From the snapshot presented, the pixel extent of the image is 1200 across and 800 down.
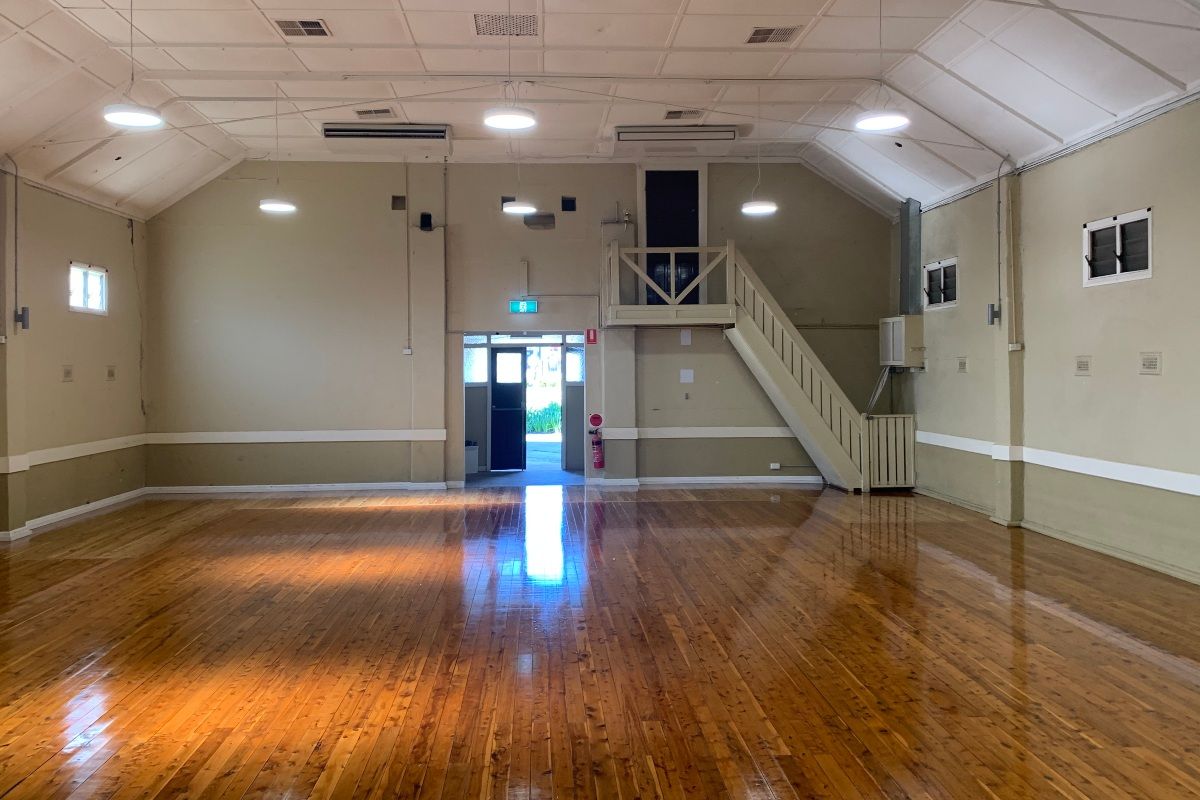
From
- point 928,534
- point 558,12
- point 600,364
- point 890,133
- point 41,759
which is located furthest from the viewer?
point 600,364

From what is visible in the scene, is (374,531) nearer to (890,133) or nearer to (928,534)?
(928,534)

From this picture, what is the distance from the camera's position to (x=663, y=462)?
1198 centimetres

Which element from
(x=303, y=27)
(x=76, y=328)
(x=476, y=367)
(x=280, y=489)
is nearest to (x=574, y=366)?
(x=476, y=367)

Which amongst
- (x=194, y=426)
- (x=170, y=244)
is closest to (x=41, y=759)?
(x=194, y=426)

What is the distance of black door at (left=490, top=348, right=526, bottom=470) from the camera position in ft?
46.0

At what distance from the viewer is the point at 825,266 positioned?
1202cm

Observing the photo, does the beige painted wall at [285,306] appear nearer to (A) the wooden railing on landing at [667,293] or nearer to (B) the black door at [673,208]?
(A) the wooden railing on landing at [667,293]

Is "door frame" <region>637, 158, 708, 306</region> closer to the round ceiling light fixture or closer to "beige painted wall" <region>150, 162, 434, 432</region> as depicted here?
"beige painted wall" <region>150, 162, 434, 432</region>

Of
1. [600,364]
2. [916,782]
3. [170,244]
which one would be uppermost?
[170,244]

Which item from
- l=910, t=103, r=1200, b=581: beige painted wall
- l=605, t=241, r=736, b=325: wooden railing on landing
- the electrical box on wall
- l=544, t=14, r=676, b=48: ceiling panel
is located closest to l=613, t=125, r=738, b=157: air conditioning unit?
l=605, t=241, r=736, b=325: wooden railing on landing

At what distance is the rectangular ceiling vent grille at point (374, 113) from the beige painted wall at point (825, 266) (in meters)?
5.03

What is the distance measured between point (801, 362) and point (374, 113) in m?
6.20

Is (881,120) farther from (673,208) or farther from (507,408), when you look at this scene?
(507,408)

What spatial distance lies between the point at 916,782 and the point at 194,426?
10649 millimetres
